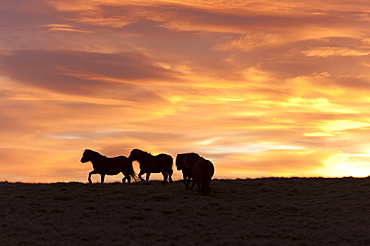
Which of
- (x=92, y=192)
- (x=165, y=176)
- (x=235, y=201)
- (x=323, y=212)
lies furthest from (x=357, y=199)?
(x=92, y=192)

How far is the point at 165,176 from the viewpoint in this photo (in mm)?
37406

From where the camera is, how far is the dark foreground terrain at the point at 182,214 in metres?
25.0

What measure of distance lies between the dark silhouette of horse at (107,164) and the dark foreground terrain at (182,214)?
177 centimetres

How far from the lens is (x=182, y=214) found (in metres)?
28.8

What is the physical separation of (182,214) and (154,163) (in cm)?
886

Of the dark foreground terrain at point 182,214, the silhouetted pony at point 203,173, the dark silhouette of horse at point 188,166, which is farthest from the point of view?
the dark silhouette of horse at point 188,166

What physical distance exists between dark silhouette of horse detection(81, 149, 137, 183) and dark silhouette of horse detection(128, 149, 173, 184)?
2.10 feet

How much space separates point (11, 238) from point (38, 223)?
2.74 m

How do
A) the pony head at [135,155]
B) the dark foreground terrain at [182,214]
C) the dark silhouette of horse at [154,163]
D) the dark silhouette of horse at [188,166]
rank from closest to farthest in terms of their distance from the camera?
the dark foreground terrain at [182,214], the dark silhouette of horse at [188,166], the dark silhouette of horse at [154,163], the pony head at [135,155]

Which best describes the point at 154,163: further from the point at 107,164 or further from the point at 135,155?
the point at 107,164

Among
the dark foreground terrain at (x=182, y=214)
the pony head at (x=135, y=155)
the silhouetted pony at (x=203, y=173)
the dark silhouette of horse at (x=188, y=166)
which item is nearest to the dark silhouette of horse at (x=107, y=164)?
the pony head at (x=135, y=155)

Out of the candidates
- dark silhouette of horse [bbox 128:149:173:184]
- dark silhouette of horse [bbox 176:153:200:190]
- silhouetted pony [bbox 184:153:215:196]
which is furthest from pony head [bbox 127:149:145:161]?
silhouetted pony [bbox 184:153:215:196]

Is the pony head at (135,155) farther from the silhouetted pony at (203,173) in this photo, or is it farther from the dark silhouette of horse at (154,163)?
the silhouetted pony at (203,173)

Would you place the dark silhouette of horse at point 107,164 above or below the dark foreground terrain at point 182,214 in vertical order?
above
